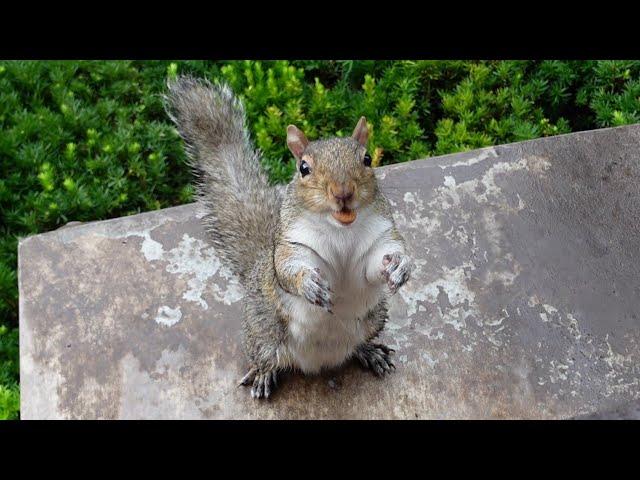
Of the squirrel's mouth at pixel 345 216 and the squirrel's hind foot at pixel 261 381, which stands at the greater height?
the squirrel's mouth at pixel 345 216

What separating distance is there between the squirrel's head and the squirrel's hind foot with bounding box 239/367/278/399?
0.60 m

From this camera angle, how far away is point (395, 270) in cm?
199

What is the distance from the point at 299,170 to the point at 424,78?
2.03 meters

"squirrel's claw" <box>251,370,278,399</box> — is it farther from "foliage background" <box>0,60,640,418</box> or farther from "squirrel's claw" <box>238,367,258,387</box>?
"foliage background" <box>0,60,640,418</box>

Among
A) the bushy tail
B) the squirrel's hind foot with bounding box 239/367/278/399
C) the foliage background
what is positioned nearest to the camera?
the squirrel's hind foot with bounding box 239/367/278/399

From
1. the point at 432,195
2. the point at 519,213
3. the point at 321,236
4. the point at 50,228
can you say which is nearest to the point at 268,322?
the point at 321,236

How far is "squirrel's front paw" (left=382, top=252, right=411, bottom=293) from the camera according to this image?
1.97 m

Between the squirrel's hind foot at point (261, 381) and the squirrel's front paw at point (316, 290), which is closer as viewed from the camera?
the squirrel's front paw at point (316, 290)

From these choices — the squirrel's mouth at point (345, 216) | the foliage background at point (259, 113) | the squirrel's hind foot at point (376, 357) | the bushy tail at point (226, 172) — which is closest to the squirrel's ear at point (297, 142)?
the squirrel's mouth at point (345, 216)

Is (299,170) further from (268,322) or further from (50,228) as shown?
(50,228)

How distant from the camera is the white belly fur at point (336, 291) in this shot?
2.05 meters

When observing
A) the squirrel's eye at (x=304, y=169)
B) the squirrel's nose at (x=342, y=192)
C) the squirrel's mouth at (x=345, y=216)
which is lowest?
the squirrel's mouth at (x=345, y=216)

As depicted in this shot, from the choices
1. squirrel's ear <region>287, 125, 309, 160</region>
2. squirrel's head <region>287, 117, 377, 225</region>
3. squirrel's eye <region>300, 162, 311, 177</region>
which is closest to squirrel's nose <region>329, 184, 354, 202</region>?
squirrel's head <region>287, 117, 377, 225</region>

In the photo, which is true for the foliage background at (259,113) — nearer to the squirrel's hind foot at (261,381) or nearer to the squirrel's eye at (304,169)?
the squirrel's hind foot at (261,381)
